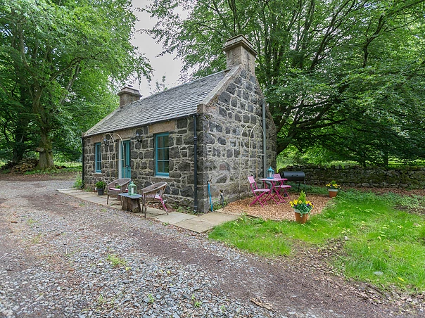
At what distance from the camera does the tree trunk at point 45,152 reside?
54.3ft

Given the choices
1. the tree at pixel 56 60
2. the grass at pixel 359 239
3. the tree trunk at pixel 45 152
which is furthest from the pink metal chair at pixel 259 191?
the tree trunk at pixel 45 152

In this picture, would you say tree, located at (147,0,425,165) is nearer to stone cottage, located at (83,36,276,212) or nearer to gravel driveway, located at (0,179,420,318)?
stone cottage, located at (83,36,276,212)

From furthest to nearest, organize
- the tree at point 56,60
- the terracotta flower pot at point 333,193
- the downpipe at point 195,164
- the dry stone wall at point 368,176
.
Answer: the tree at point 56,60, the dry stone wall at point 368,176, the terracotta flower pot at point 333,193, the downpipe at point 195,164

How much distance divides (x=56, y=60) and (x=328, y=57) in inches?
759

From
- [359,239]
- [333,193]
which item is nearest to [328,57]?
[333,193]

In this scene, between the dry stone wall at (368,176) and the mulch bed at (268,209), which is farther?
the dry stone wall at (368,176)

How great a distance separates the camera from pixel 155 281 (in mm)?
2742

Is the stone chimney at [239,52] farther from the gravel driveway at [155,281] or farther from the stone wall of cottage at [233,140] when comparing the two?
the gravel driveway at [155,281]

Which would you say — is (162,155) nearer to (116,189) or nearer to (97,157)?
(116,189)

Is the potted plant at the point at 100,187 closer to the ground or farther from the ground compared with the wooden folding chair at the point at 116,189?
closer to the ground

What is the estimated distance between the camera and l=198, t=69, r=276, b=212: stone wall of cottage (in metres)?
6.24

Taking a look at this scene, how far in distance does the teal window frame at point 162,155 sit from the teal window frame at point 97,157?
4.73m

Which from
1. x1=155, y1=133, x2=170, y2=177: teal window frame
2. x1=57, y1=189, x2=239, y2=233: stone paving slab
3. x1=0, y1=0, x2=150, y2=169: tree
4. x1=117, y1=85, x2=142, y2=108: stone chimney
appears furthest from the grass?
x1=0, y1=0, x2=150, y2=169: tree

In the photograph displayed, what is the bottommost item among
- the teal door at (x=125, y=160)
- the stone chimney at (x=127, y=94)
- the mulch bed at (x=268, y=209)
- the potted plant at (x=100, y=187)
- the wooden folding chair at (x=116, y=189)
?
the mulch bed at (x=268, y=209)
